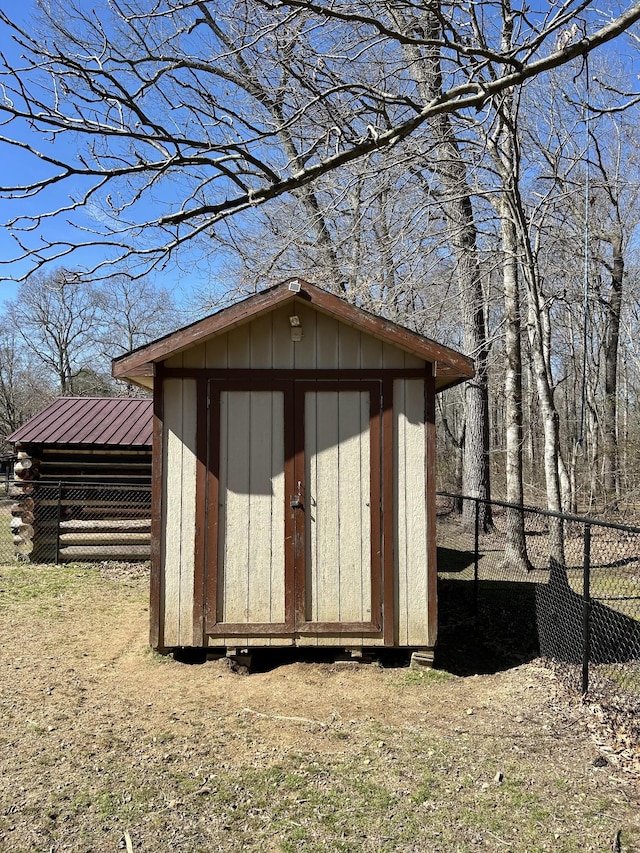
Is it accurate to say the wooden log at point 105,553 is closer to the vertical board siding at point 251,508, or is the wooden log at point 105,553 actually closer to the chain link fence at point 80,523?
the chain link fence at point 80,523

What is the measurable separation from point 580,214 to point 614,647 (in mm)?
10493

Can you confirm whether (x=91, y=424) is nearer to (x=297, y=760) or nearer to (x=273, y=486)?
(x=273, y=486)

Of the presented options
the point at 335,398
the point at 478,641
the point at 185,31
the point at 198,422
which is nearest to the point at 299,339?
the point at 335,398

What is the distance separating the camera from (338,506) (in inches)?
201

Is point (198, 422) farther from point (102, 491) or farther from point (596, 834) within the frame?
point (102, 491)

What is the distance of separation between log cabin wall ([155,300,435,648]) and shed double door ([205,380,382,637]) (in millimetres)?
12

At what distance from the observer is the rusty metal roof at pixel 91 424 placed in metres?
10.5

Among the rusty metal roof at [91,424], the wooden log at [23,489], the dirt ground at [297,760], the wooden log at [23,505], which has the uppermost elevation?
the rusty metal roof at [91,424]

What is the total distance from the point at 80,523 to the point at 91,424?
6.29ft

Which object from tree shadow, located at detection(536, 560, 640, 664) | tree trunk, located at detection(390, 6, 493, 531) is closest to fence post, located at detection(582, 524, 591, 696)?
tree shadow, located at detection(536, 560, 640, 664)

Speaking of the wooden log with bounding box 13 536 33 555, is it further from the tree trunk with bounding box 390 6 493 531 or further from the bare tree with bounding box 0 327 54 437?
the bare tree with bounding box 0 327 54 437

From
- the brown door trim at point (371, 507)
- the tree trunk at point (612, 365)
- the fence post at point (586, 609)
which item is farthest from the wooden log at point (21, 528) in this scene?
the tree trunk at point (612, 365)

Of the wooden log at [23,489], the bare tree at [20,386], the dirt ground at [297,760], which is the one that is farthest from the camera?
the bare tree at [20,386]

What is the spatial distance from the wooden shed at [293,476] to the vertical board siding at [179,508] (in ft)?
0.04
